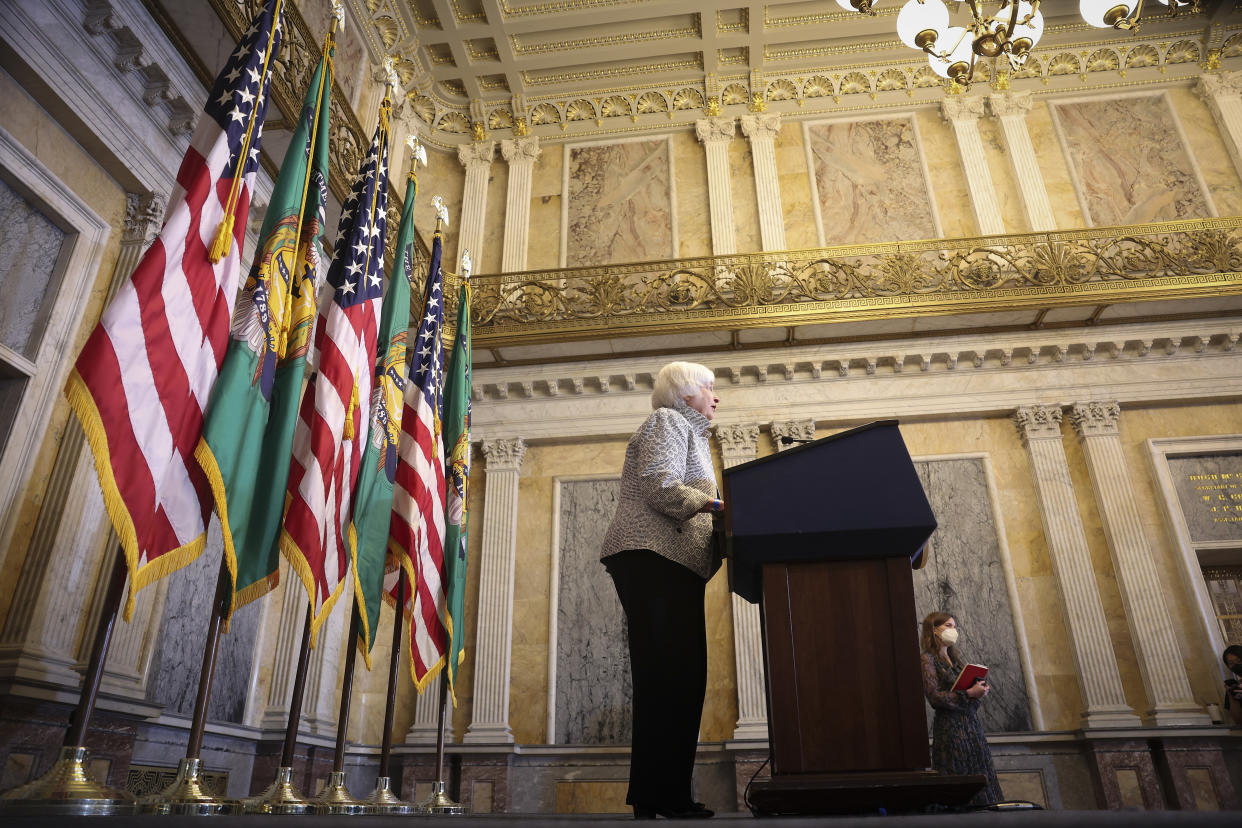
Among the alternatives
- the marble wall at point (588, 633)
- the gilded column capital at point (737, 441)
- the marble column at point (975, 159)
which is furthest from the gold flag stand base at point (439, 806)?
the marble column at point (975, 159)

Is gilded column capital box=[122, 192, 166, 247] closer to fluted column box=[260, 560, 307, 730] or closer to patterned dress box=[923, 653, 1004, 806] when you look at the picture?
fluted column box=[260, 560, 307, 730]

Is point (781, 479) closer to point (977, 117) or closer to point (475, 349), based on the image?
point (475, 349)

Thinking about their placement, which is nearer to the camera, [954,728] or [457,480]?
[954,728]

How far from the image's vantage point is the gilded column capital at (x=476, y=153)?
1098cm

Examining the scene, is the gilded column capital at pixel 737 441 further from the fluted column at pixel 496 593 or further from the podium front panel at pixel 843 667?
the podium front panel at pixel 843 667

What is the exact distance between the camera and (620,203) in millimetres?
10477

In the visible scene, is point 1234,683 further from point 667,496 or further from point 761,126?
point 761,126

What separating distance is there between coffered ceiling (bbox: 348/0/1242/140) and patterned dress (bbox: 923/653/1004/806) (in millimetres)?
8559

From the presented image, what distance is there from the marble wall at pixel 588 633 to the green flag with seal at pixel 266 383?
15.7 ft

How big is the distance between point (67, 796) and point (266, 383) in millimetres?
1682

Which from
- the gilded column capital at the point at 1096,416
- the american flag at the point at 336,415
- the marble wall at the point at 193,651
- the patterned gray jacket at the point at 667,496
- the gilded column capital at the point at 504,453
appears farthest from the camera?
the gilded column capital at the point at 504,453

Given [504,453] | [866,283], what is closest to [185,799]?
[504,453]

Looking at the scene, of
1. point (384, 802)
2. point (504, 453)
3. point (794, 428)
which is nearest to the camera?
point (384, 802)

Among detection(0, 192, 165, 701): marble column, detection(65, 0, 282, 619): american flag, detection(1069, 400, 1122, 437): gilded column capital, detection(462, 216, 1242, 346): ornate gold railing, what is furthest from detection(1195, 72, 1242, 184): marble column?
detection(0, 192, 165, 701): marble column
